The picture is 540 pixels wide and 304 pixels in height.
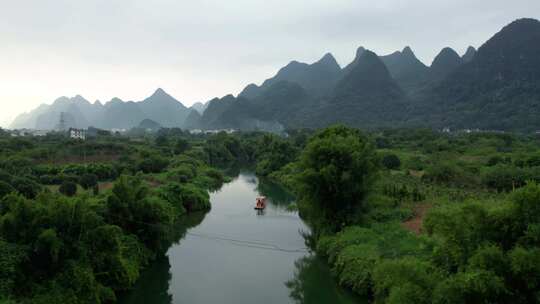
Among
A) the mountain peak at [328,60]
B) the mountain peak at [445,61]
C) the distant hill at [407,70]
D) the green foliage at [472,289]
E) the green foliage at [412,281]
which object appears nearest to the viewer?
the green foliage at [472,289]

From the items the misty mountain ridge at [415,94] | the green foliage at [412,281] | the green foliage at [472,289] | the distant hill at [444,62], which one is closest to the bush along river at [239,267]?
the green foliage at [412,281]

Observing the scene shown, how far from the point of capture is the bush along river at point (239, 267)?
12.8 meters

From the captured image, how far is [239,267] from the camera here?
1518cm

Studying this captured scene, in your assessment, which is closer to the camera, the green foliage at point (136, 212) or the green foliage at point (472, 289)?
the green foliage at point (472, 289)

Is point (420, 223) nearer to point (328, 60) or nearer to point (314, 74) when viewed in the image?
point (314, 74)

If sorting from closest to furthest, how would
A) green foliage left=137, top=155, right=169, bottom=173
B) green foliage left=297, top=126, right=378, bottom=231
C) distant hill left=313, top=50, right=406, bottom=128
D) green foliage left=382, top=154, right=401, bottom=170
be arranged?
1. green foliage left=297, top=126, right=378, bottom=231
2. green foliage left=137, top=155, right=169, bottom=173
3. green foliage left=382, top=154, right=401, bottom=170
4. distant hill left=313, top=50, right=406, bottom=128

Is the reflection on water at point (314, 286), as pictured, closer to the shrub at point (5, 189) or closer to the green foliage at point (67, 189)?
the shrub at point (5, 189)

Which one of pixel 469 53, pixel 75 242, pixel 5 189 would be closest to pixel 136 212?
pixel 75 242

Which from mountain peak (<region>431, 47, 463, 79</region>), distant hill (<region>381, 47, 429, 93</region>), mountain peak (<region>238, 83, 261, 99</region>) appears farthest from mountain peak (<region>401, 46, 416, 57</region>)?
mountain peak (<region>238, 83, 261, 99</region>)

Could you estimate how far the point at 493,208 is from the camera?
7.52 metres

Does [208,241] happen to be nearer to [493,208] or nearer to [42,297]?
[42,297]

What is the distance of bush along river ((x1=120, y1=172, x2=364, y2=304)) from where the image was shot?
1280 cm

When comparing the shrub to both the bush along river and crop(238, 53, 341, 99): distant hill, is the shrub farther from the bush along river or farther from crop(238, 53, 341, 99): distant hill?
crop(238, 53, 341, 99): distant hill

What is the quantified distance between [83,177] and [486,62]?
85145 millimetres
